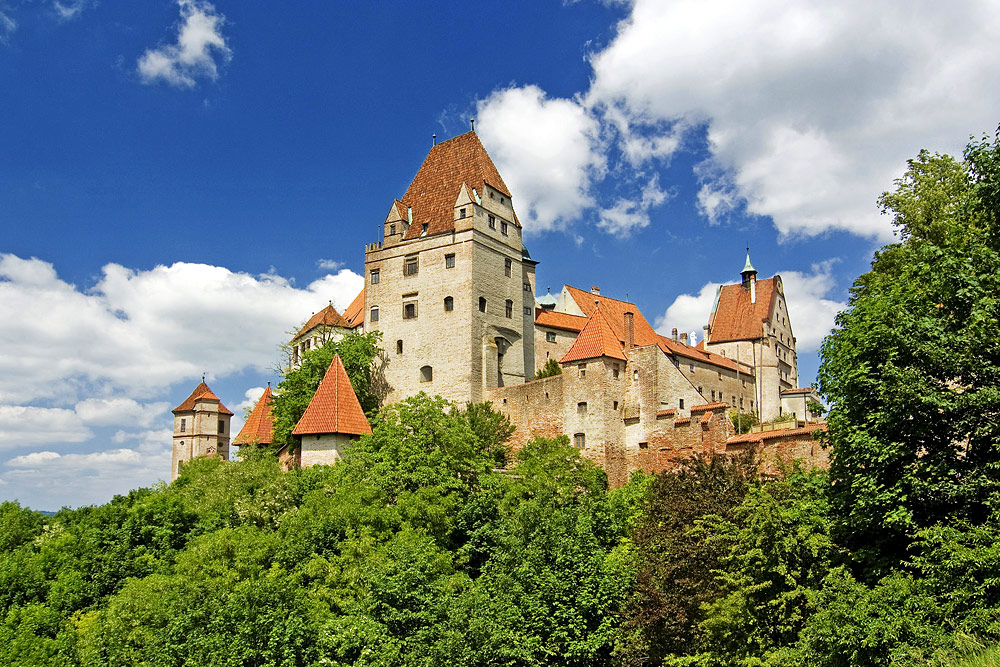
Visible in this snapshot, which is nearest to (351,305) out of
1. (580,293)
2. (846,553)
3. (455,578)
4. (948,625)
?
(580,293)

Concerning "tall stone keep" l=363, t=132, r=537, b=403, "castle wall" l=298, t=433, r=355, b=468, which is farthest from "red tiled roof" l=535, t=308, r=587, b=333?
"castle wall" l=298, t=433, r=355, b=468

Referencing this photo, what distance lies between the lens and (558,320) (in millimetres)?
57438

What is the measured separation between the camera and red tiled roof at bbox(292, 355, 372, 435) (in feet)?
141

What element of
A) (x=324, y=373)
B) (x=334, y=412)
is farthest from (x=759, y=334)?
(x=334, y=412)

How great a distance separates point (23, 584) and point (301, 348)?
24658mm

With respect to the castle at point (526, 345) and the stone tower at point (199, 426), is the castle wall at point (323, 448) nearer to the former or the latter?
the castle at point (526, 345)

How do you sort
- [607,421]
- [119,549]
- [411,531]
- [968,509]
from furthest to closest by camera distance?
[607,421] < [119,549] < [411,531] < [968,509]

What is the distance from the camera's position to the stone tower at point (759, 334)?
214 ft

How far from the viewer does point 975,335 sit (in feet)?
66.2

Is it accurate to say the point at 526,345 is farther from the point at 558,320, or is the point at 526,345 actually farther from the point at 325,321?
Result: the point at 325,321

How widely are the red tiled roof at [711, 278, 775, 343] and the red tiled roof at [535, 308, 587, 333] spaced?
1333 cm

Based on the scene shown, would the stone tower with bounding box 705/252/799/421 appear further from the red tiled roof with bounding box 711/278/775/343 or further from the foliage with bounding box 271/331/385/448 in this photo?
the foliage with bounding box 271/331/385/448

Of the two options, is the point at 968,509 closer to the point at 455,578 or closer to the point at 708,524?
the point at 708,524

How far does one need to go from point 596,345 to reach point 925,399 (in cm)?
2442
